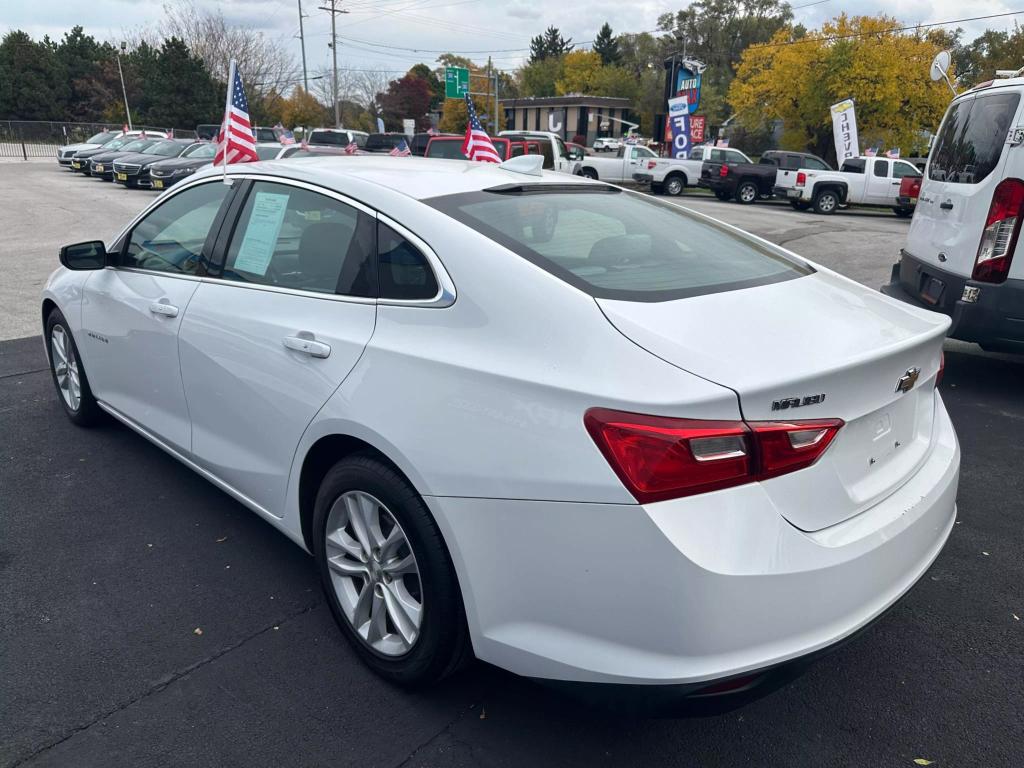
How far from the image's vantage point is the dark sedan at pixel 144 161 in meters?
22.1

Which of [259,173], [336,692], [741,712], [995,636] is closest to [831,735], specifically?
[741,712]

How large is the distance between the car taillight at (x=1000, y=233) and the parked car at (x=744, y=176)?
2158 centimetres

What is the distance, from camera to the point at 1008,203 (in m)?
4.89

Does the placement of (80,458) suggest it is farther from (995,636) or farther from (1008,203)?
(1008,203)

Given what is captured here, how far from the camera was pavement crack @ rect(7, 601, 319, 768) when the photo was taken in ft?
7.50

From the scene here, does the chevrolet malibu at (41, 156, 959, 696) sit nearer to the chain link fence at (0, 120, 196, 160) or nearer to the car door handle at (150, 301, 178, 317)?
the car door handle at (150, 301, 178, 317)

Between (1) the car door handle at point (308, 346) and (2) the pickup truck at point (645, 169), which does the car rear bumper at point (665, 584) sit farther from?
(2) the pickup truck at point (645, 169)

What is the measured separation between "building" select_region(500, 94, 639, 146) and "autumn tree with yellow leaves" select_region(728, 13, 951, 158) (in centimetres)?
4165

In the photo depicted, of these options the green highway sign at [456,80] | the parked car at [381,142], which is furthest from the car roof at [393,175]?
the green highway sign at [456,80]

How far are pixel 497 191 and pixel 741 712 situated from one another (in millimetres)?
1942

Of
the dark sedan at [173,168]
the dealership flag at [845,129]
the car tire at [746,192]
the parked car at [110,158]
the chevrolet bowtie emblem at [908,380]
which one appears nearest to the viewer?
the chevrolet bowtie emblem at [908,380]

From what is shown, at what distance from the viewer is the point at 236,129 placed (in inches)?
185

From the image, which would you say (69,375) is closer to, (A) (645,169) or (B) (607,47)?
(A) (645,169)

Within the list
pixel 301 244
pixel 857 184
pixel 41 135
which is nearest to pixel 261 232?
pixel 301 244
